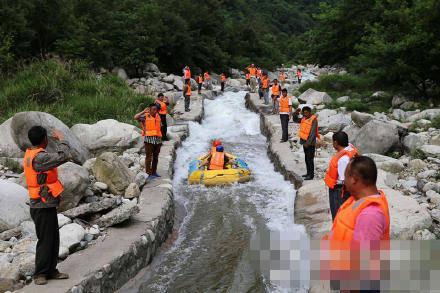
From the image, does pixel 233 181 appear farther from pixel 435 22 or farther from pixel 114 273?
pixel 435 22

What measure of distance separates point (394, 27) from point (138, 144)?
12052mm

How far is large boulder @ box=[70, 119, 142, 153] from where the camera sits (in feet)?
36.7

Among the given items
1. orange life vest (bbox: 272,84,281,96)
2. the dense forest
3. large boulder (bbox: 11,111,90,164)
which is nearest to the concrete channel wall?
large boulder (bbox: 11,111,90,164)

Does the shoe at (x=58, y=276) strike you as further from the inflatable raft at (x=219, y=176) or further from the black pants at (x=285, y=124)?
the black pants at (x=285, y=124)

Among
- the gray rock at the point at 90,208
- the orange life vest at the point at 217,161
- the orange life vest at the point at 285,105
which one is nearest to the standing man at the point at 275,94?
the orange life vest at the point at 285,105

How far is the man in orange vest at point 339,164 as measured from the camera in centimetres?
555

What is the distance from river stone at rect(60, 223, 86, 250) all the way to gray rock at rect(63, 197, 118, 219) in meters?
0.49

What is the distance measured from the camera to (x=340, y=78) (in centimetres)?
2478

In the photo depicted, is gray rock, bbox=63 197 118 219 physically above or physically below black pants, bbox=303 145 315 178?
below

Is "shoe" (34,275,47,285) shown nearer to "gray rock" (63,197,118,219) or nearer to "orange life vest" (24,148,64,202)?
"orange life vest" (24,148,64,202)

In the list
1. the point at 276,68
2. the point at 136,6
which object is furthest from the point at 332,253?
the point at 276,68

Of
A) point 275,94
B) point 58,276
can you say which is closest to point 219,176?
point 58,276

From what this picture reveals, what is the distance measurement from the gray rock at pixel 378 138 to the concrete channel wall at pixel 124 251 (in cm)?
534

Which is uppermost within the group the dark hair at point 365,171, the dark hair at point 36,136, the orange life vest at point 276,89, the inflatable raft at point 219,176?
the orange life vest at point 276,89
